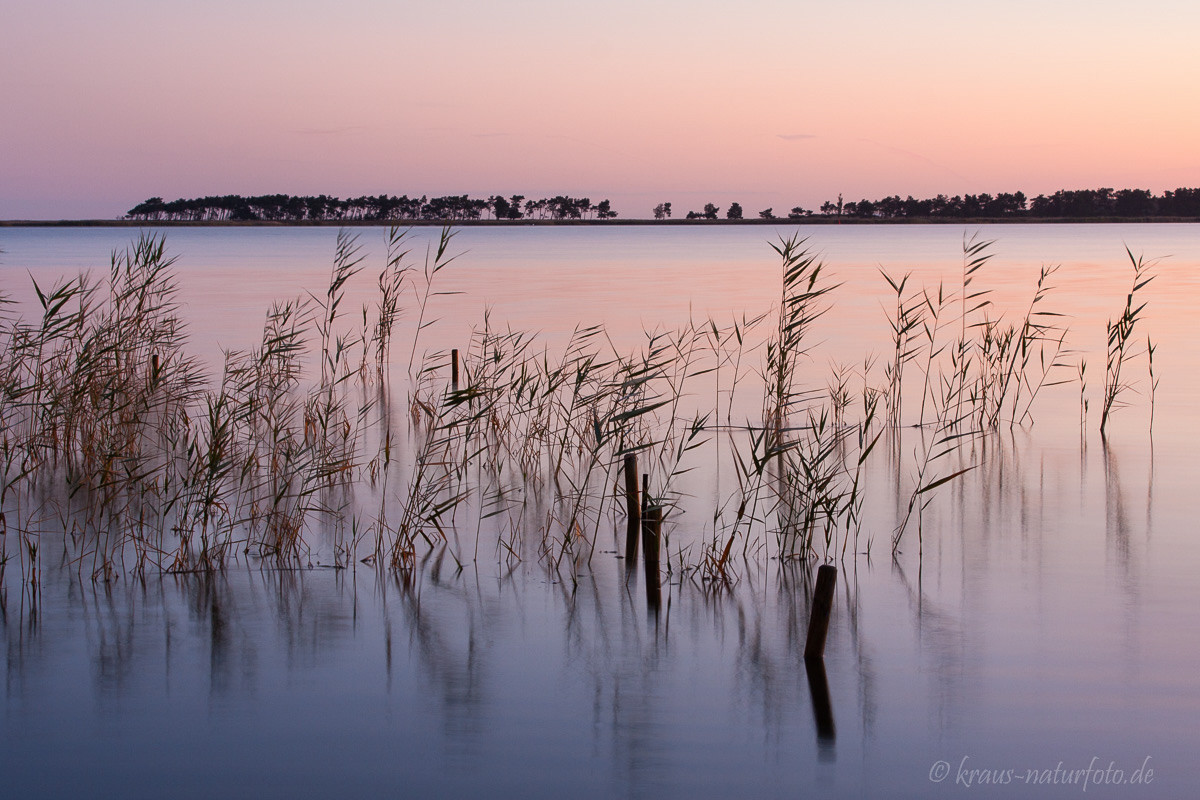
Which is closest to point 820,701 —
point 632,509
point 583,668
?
point 583,668

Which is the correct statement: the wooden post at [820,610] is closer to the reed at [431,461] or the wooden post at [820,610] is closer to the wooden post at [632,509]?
the reed at [431,461]

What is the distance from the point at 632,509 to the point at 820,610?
272cm

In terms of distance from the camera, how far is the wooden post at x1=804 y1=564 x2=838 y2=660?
218 inches

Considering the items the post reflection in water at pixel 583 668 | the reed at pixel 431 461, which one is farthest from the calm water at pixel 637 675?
the reed at pixel 431 461

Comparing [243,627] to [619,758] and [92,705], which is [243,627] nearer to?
[92,705]

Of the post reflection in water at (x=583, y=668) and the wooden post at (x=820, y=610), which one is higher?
the wooden post at (x=820, y=610)

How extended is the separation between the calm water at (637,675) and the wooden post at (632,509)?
228 millimetres

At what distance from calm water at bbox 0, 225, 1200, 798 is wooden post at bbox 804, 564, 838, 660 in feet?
0.61

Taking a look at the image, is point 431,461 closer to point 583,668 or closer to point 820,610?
point 583,668

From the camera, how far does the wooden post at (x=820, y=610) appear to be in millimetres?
5527

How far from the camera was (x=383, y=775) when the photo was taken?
5.07m

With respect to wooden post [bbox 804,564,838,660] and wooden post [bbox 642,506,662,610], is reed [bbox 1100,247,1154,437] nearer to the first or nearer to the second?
wooden post [bbox 642,506,662,610]

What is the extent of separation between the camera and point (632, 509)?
830 centimetres

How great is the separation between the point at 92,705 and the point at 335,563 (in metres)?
2.47
